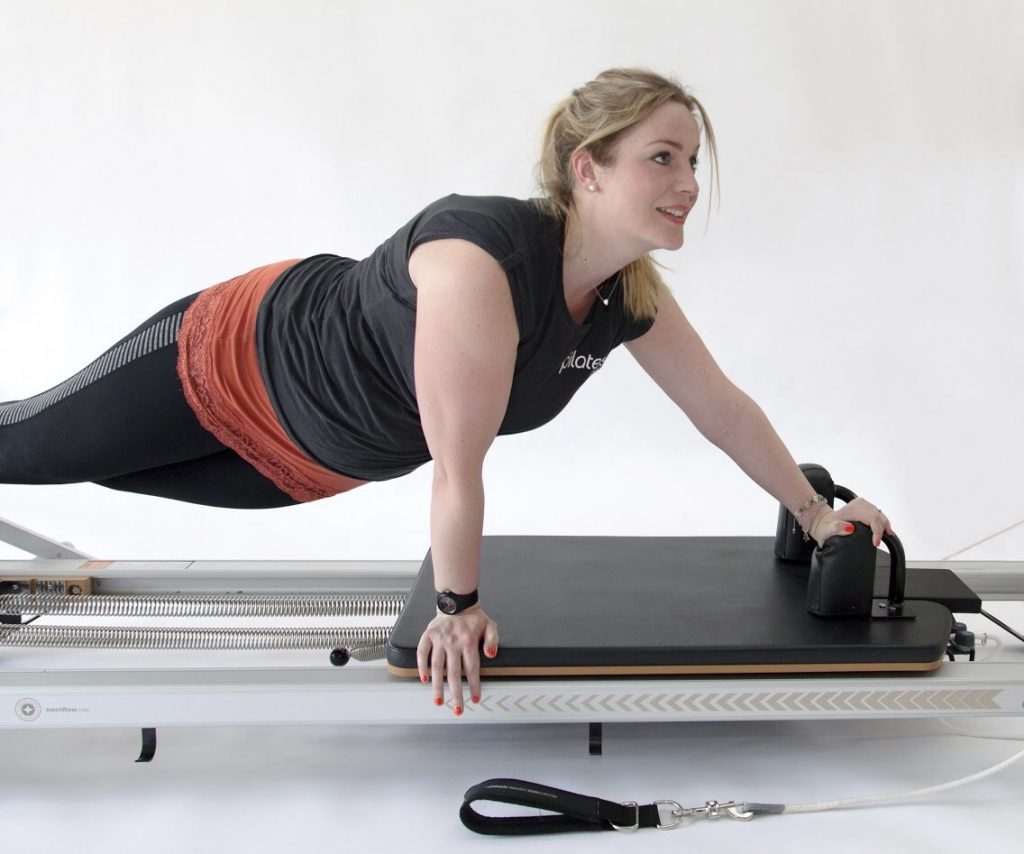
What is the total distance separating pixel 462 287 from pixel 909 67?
2.91 m

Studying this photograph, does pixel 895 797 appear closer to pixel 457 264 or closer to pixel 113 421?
pixel 457 264

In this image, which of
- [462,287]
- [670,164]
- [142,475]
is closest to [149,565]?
[142,475]

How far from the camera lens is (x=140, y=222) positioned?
13.6ft

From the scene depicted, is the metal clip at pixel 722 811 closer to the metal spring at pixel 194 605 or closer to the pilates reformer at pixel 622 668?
the pilates reformer at pixel 622 668

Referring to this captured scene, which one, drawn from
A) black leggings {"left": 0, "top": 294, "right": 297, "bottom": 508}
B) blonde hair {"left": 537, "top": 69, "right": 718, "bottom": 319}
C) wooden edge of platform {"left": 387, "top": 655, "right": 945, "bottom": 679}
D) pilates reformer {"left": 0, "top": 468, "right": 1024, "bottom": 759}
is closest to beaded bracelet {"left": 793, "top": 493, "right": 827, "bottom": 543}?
pilates reformer {"left": 0, "top": 468, "right": 1024, "bottom": 759}

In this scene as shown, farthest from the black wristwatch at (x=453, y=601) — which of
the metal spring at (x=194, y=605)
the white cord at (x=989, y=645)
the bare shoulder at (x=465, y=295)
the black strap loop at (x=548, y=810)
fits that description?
the white cord at (x=989, y=645)

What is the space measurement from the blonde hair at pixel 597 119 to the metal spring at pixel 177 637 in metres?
1.00

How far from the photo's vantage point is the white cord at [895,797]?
6.59 feet

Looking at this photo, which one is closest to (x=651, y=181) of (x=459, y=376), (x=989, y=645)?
(x=459, y=376)

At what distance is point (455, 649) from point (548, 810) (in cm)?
31

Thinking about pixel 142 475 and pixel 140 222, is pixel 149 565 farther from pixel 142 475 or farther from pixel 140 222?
pixel 140 222

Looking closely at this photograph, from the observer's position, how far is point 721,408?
2.43 m

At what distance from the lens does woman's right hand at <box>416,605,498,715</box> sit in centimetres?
198

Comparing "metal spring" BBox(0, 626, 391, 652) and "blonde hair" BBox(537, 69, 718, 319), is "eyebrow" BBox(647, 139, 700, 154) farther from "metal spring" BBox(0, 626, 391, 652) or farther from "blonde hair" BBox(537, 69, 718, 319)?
"metal spring" BBox(0, 626, 391, 652)
